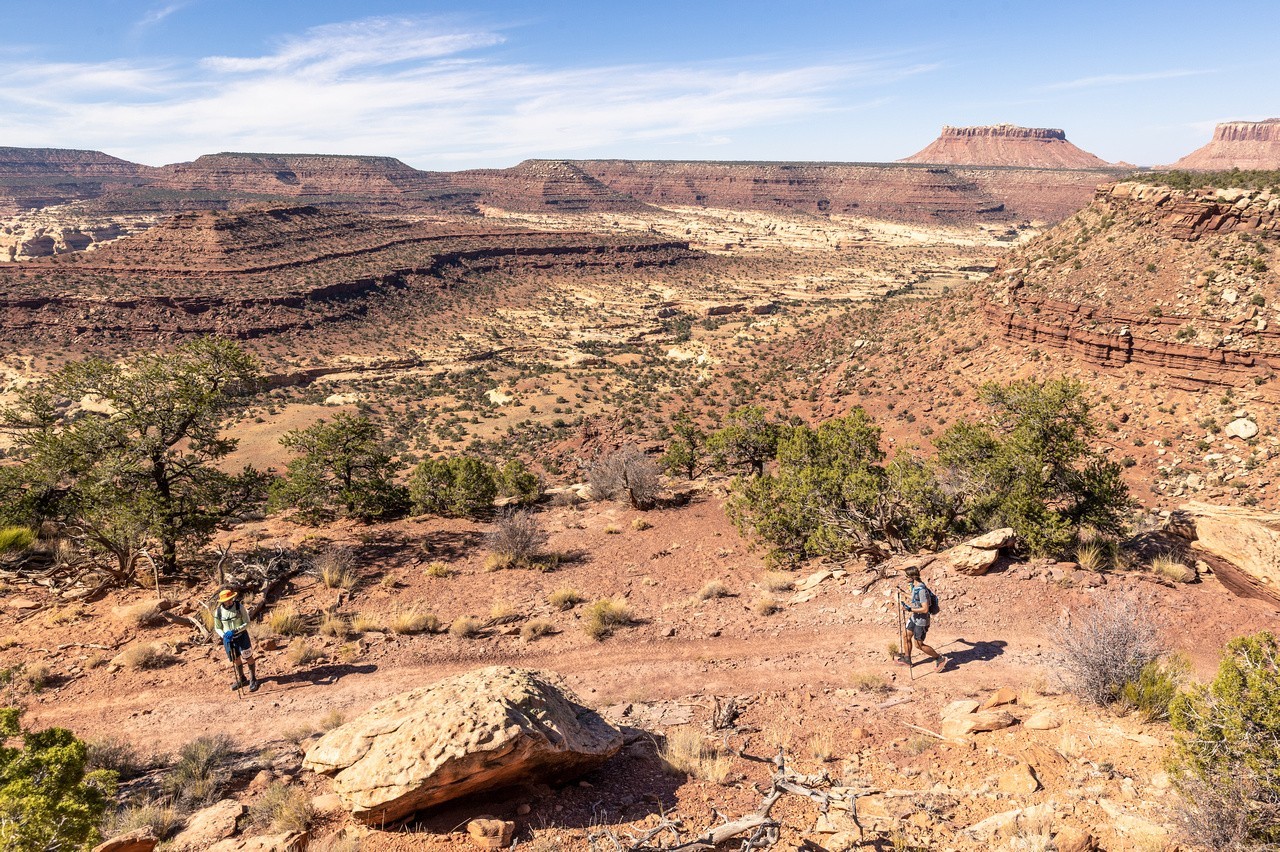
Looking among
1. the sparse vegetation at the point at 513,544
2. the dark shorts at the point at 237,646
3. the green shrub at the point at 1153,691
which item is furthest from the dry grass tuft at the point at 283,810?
the green shrub at the point at 1153,691

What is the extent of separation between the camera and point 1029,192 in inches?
7215

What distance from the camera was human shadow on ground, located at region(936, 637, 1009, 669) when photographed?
1022 cm

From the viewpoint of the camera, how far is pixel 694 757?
7.48m

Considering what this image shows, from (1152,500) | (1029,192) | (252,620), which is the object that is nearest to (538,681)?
(252,620)

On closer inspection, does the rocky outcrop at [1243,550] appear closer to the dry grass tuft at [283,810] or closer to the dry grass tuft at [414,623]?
the dry grass tuft at [414,623]

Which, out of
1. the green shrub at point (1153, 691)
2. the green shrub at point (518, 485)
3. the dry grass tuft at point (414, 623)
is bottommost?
the green shrub at point (518, 485)

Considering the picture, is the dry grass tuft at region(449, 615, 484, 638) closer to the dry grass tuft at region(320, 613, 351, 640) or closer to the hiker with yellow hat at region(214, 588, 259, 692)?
the dry grass tuft at region(320, 613, 351, 640)

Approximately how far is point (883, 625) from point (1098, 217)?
34.6m

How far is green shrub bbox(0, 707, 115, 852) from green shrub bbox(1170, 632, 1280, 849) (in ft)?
28.9

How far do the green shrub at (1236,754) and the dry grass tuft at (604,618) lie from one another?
27.6ft

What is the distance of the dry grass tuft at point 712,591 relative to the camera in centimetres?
1390

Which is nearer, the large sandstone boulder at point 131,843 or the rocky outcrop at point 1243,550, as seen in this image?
the large sandstone boulder at point 131,843

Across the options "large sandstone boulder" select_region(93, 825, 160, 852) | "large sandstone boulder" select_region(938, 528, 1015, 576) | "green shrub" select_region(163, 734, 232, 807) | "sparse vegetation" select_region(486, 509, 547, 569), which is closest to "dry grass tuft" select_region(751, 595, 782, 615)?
"large sandstone boulder" select_region(938, 528, 1015, 576)

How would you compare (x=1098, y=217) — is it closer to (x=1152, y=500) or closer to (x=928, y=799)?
(x=1152, y=500)
